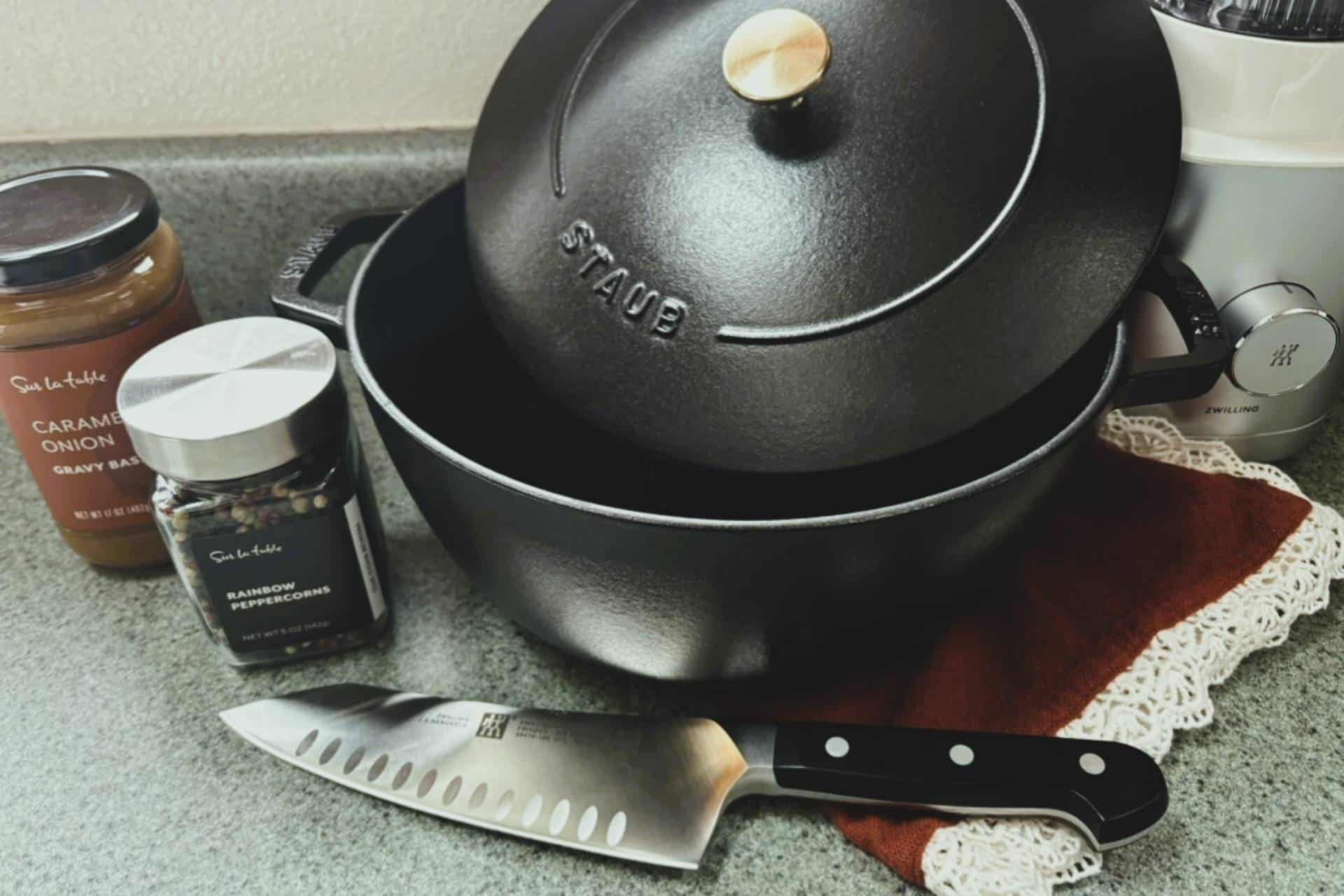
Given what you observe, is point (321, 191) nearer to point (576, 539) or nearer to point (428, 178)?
point (428, 178)

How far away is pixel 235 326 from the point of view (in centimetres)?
62

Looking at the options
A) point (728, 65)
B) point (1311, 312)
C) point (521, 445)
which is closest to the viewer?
point (728, 65)

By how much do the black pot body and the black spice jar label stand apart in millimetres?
67

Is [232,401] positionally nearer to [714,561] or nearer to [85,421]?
[85,421]

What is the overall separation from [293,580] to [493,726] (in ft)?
0.45

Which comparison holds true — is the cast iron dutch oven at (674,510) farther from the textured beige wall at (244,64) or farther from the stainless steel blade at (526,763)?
the textured beige wall at (244,64)

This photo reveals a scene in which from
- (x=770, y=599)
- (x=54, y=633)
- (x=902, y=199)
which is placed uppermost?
(x=902, y=199)

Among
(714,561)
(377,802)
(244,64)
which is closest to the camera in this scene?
(714,561)

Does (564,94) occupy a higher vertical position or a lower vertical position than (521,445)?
higher

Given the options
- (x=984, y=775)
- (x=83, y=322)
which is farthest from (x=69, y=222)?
(x=984, y=775)

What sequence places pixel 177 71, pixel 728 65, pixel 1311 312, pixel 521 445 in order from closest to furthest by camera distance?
pixel 728 65 → pixel 1311 312 → pixel 521 445 → pixel 177 71

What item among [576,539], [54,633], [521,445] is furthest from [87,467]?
[576,539]

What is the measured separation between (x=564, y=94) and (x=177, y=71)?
16.3 inches

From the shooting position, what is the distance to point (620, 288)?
499 millimetres
